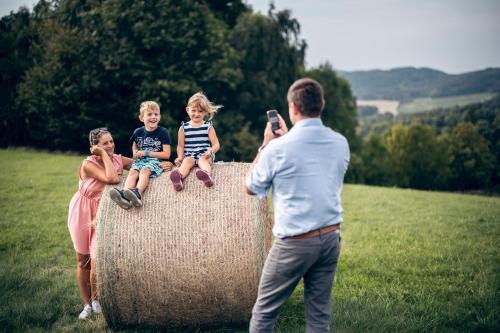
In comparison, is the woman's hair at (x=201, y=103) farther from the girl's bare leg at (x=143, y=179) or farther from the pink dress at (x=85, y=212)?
the pink dress at (x=85, y=212)

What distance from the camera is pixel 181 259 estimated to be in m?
4.71

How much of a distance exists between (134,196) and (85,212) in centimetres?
91

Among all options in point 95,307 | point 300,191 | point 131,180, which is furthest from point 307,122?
point 95,307

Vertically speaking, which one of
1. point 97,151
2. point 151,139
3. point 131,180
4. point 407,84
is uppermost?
point 407,84

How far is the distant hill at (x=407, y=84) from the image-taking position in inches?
3905

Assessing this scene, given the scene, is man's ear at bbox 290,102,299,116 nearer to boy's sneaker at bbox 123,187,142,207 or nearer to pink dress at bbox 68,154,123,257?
boy's sneaker at bbox 123,187,142,207

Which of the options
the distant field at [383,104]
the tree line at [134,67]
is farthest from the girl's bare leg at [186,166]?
the distant field at [383,104]

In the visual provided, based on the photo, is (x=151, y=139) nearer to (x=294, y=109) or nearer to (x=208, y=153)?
(x=208, y=153)

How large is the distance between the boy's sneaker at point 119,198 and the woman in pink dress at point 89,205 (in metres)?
0.44

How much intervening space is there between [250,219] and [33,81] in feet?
82.0

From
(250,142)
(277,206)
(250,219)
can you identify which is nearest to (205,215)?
(250,219)

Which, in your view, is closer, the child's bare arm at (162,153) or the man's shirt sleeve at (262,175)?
the man's shirt sleeve at (262,175)

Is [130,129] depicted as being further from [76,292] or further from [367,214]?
[76,292]

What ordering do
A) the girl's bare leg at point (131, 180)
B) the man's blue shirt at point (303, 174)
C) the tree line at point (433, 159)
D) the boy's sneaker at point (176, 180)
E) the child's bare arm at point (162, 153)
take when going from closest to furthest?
the man's blue shirt at point (303, 174), the boy's sneaker at point (176, 180), the girl's bare leg at point (131, 180), the child's bare arm at point (162, 153), the tree line at point (433, 159)
